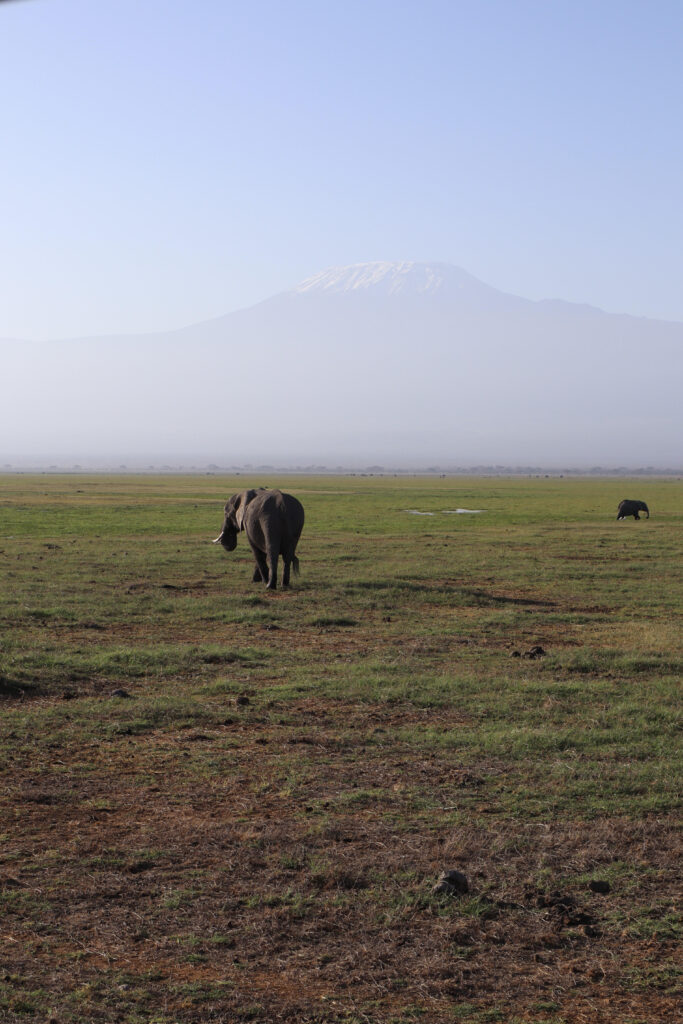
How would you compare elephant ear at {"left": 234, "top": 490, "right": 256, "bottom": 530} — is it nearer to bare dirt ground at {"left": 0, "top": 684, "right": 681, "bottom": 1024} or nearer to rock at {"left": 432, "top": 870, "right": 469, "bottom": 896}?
bare dirt ground at {"left": 0, "top": 684, "right": 681, "bottom": 1024}

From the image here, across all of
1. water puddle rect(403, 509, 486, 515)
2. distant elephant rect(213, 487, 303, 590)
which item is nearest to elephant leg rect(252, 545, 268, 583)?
distant elephant rect(213, 487, 303, 590)

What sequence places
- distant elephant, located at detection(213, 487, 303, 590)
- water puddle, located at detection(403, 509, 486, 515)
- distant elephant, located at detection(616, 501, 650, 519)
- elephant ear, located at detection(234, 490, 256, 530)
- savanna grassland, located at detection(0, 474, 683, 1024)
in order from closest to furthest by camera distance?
savanna grassland, located at detection(0, 474, 683, 1024), distant elephant, located at detection(213, 487, 303, 590), elephant ear, located at detection(234, 490, 256, 530), distant elephant, located at detection(616, 501, 650, 519), water puddle, located at detection(403, 509, 486, 515)

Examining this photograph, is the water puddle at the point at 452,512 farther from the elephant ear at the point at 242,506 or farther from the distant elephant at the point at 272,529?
the distant elephant at the point at 272,529

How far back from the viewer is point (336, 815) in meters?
7.86

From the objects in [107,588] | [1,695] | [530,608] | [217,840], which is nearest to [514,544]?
[530,608]

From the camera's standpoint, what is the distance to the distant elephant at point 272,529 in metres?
21.8

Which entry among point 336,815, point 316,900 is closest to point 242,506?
point 336,815

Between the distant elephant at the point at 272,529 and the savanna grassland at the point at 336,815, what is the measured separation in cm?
349

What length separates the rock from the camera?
638 cm

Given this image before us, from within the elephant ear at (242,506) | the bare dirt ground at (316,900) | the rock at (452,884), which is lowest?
the bare dirt ground at (316,900)

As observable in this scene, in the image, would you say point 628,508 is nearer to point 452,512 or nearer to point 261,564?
point 452,512

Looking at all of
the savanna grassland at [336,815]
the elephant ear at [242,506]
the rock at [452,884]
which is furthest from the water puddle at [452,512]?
the rock at [452,884]

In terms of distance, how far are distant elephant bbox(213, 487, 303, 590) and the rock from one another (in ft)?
49.1

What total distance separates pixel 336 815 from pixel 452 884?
1.65 m
